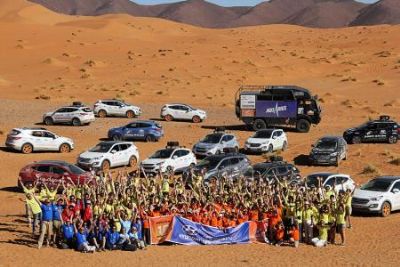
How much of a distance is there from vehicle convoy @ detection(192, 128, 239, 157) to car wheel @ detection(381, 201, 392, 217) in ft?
36.5

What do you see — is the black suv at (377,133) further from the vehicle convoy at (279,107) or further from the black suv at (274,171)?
the black suv at (274,171)

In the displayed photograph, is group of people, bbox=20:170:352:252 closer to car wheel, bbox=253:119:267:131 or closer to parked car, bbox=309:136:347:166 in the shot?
parked car, bbox=309:136:347:166

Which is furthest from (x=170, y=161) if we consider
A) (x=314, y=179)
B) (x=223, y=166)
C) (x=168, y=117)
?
(x=168, y=117)

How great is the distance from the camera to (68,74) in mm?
77562

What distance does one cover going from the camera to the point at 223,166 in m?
31.5

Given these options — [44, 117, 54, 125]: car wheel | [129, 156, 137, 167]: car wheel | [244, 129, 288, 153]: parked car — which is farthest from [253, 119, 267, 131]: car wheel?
[44, 117, 54, 125]: car wheel

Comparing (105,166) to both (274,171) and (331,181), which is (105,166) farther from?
(331,181)

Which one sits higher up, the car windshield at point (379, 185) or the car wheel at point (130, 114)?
the car wheel at point (130, 114)

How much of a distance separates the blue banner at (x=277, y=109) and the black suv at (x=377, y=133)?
4.77 meters

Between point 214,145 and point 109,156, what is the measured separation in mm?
5947

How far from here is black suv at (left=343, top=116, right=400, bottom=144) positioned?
41.9 m

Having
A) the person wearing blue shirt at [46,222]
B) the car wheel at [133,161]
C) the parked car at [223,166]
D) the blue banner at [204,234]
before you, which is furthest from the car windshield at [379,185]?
the person wearing blue shirt at [46,222]

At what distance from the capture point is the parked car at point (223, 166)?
3086 centimetres

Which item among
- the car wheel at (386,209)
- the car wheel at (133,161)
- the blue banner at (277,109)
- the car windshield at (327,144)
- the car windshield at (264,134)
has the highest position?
the blue banner at (277,109)
